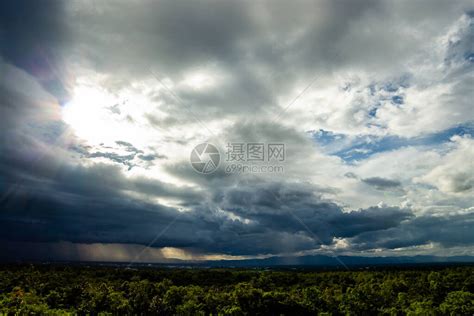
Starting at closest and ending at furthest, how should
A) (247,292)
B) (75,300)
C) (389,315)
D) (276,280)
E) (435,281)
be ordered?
(389,315) < (247,292) < (75,300) < (435,281) < (276,280)

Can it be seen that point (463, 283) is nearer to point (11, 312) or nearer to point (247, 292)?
point (247, 292)

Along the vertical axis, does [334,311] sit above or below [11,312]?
below

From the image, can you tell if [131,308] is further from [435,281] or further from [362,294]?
[435,281]

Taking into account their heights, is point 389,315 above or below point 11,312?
below

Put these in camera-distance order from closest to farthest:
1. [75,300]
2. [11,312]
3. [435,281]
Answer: [11,312] → [75,300] → [435,281]

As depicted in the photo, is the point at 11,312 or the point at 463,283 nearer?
the point at 11,312

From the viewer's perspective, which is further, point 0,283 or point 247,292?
point 0,283

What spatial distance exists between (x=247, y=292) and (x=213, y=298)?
527 centimetres

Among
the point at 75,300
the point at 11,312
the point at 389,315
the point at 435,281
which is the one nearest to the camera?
the point at 11,312

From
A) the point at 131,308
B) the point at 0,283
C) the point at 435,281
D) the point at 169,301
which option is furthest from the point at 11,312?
the point at 435,281

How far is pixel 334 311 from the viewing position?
52.3m

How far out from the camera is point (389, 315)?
1900 inches

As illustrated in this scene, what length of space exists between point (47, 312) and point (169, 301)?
24.4m

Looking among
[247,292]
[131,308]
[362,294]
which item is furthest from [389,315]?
[131,308]
